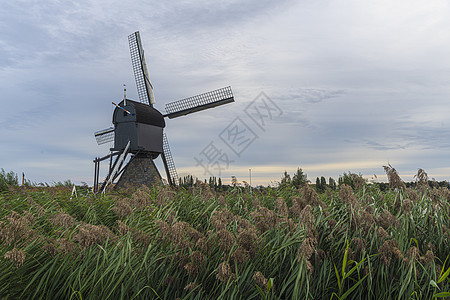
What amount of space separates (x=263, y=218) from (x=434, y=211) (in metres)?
3.00

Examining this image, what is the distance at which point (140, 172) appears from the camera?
75.1 feet

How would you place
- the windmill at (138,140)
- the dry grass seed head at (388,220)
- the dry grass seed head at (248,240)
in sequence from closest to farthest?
the dry grass seed head at (248,240) → the dry grass seed head at (388,220) → the windmill at (138,140)

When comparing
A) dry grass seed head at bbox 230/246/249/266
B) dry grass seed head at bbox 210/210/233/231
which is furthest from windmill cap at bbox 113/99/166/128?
dry grass seed head at bbox 230/246/249/266

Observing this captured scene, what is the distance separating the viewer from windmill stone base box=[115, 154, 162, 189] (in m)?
22.3

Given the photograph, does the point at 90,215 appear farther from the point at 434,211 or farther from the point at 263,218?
the point at 434,211

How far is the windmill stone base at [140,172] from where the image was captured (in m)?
22.3

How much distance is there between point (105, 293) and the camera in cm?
303

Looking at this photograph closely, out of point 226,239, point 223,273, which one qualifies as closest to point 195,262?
point 226,239

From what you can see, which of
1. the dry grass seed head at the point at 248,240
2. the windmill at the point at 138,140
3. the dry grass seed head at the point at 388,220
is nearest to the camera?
the dry grass seed head at the point at 248,240

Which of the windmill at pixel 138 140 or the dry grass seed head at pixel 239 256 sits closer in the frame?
the dry grass seed head at pixel 239 256

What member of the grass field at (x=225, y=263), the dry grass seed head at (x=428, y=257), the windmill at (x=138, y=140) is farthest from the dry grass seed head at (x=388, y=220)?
the windmill at (x=138, y=140)

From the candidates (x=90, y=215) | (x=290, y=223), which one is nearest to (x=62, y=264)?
(x=290, y=223)

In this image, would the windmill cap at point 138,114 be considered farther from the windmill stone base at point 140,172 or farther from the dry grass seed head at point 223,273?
the dry grass seed head at point 223,273

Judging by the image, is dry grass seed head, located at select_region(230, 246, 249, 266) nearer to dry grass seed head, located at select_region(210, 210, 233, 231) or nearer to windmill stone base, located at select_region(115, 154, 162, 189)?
dry grass seed head, located at select_region(210, 210, 233, 231)
